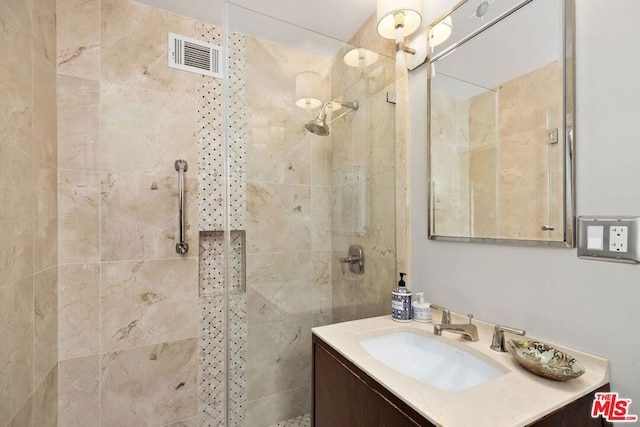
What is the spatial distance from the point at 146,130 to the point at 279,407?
5.43ft

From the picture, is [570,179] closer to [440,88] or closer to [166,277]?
[440,88]

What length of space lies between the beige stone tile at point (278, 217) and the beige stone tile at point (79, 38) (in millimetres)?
1053

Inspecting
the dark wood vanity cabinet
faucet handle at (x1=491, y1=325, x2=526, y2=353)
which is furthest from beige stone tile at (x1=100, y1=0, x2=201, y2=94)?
faucet handle at (x1=491, y1=325, x2=526, y2=353)

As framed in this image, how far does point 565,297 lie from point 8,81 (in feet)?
6.19

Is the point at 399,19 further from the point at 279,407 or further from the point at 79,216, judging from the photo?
the point at 279,407

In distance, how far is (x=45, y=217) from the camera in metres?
1.18

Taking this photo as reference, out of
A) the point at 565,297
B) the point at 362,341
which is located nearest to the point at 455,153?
the point at 565,297

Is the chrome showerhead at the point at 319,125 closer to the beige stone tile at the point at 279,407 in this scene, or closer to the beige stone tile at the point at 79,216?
the beige stone tile at the point at 79,216

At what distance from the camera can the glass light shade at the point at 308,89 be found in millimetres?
1328

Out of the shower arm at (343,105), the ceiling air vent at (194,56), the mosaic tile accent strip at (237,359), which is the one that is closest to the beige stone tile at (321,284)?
the mosaic tile accent strip at (237,359)

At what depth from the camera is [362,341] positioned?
1.01 meters

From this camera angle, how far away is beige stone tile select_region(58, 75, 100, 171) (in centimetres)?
132

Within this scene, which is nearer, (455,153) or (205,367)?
(455,153)

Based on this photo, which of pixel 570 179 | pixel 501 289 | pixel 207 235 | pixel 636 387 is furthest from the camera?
pixel 207 235
